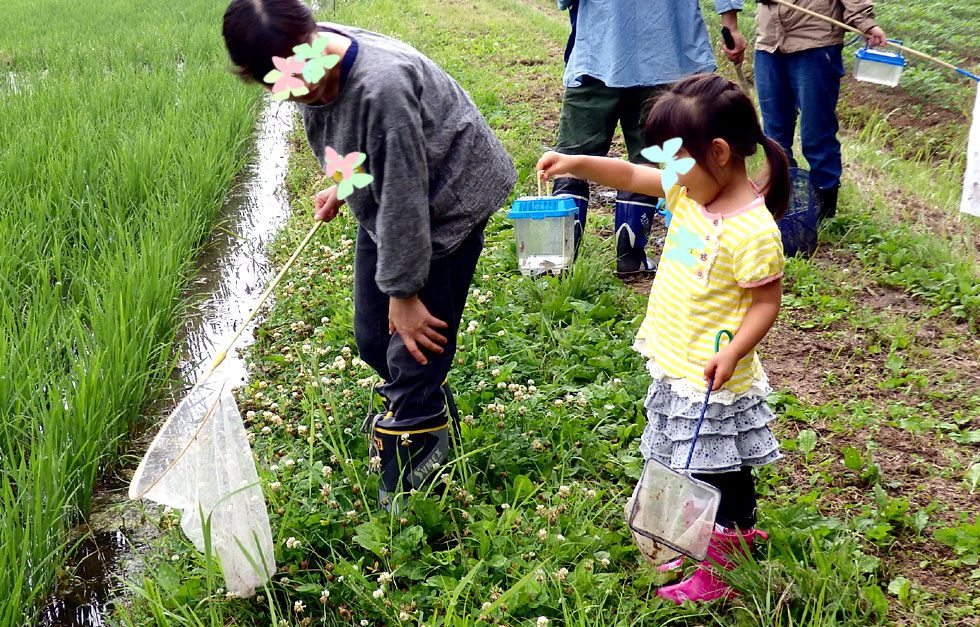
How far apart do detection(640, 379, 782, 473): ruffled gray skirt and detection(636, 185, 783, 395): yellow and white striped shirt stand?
0.14ft

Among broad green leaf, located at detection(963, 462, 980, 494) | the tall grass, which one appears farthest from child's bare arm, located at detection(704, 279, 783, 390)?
the tall grass

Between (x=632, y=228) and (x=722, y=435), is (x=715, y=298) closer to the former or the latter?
(x=722, y=435)

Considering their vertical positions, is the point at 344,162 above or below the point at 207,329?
above

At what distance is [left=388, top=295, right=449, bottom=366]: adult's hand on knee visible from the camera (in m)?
1.67

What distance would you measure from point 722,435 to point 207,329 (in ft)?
7.35

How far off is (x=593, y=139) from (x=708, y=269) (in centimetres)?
159

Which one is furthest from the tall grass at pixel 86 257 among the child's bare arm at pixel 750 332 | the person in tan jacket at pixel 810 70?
the person in tan jacket at pixel 810 70

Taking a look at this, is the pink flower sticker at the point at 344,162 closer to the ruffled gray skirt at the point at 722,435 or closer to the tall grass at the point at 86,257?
the ruffled gray skirt at the point at 722,435

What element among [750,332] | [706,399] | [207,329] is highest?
[750,332]

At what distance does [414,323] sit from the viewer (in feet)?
5.51

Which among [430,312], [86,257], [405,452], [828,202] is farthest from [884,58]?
[86,257]

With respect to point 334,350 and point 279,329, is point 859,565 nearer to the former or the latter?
point 334,350

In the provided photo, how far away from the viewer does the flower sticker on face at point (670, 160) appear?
4.68 feet

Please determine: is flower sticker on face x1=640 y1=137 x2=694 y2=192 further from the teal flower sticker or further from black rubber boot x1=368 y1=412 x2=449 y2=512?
black rubber boot x1=368 y1=412 x2=449 y2=512
